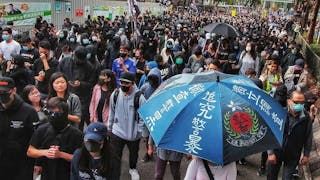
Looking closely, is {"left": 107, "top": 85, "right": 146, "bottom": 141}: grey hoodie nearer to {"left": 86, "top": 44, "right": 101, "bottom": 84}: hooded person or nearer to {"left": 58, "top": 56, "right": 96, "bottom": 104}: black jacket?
{"left": 58, "top": 56, "right": 96, "bottom": 104}: black jacket

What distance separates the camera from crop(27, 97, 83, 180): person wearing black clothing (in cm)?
385

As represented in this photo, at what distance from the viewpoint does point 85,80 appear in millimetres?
6922

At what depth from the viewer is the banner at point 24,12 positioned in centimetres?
1631

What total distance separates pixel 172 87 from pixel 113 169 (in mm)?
882

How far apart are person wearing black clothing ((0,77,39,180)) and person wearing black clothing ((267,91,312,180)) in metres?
2.89

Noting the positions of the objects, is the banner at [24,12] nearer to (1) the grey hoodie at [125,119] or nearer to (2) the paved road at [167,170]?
(2) the paved road at [167,170]

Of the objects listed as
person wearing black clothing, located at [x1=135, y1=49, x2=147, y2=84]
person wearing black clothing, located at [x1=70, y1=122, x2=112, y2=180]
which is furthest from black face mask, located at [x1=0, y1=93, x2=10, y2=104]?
person wearing black clothing, located at [x1=135, y1=49, x2=147, y2=84]

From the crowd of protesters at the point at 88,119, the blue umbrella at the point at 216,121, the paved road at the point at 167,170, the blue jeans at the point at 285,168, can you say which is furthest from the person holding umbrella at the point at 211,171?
the paved road at the point at 167,170

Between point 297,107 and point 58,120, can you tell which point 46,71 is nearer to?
point 58,120

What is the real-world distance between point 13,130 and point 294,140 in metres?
3.35

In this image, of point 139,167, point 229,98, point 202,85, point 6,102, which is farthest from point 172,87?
point 139,167

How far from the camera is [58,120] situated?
3.86 metres

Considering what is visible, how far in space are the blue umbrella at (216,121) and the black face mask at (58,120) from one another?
94cm

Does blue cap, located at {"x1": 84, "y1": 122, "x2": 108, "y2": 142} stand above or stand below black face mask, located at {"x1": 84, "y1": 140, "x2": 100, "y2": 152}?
above
